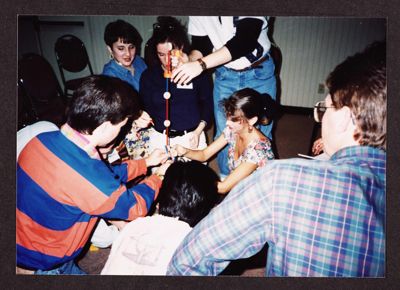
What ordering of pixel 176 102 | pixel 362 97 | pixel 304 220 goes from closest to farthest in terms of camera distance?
pixel 304 220
pixel 362 97
pixel 176 102

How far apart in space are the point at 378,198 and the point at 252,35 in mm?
1130

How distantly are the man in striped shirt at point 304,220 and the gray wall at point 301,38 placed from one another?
717mm

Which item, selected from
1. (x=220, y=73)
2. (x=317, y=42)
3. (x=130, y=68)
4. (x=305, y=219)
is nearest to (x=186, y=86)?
(x=220, y=73)

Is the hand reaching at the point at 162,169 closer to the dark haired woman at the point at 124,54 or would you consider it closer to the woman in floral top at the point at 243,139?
the woman in floral top at the point at 243,139

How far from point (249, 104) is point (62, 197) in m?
1.18

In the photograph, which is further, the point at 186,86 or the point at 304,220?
the point at 186,86

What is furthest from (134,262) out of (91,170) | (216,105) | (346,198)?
(216,105)

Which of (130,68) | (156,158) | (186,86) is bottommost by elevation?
(156,158)

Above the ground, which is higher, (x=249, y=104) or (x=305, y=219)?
(x=249, y=104)

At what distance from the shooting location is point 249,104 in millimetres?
1913

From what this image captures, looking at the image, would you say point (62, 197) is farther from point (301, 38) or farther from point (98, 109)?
point (301, 38)

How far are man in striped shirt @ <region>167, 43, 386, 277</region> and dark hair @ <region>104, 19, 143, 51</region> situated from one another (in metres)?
1.34

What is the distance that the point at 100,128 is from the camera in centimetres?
154

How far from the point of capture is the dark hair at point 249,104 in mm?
1905
